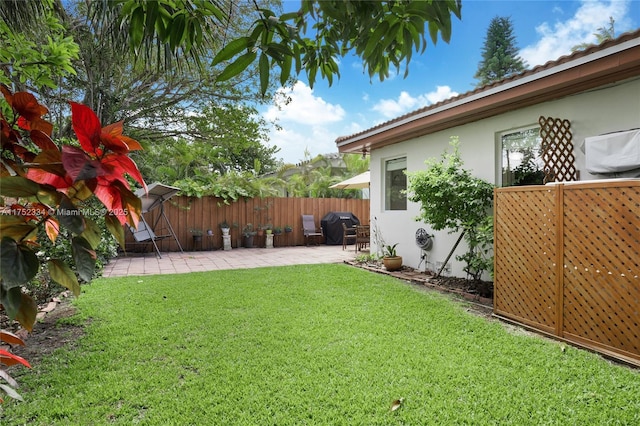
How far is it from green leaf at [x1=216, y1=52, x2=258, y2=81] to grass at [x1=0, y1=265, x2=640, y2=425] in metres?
2.11

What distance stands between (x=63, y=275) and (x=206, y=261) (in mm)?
8907

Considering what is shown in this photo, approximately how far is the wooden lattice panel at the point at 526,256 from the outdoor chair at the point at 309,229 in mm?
9050

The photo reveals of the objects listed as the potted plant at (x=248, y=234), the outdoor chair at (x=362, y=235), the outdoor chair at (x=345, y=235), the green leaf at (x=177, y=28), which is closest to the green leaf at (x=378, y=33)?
the green leaf at (x=177, y=28)

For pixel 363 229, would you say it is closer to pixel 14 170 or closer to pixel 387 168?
pixel 387 168

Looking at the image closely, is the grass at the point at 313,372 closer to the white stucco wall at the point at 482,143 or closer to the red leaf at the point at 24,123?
the red leaf at the point at 24,123

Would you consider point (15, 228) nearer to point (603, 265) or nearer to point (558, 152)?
point (603, 265)

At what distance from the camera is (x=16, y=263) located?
62 centimetres

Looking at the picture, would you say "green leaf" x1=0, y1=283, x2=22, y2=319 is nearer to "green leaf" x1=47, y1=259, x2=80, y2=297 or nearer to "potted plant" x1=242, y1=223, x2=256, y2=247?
"green leaf" x1=47, y1=259, x2=80, y2=297

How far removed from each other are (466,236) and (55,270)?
6017mm

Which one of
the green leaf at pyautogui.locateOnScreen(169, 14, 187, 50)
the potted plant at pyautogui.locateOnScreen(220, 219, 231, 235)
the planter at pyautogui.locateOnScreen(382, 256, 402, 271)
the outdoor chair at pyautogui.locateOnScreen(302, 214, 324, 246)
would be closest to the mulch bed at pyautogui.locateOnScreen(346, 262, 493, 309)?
the planter at pyautogui.locateOnScreen(382, 256, 402, 271)

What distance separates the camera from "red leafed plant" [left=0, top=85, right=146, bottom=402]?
25.1 inches

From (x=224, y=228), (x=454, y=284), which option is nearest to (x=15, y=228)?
(x=454, y=284)

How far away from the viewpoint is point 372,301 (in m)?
5.02

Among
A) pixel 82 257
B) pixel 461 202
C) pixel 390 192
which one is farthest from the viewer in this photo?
pixel 390 192
